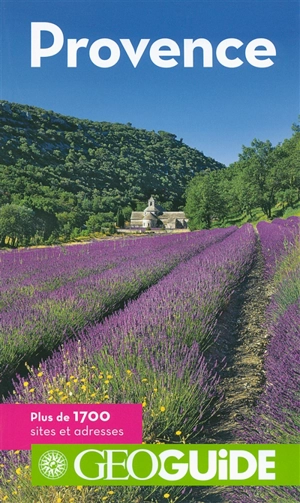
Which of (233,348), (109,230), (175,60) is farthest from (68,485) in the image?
(109,230)

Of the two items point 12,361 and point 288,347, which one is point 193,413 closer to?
point 288,347

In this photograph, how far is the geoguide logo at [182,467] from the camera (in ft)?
5.40

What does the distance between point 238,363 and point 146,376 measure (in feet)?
4.89

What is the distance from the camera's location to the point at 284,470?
5.46ft

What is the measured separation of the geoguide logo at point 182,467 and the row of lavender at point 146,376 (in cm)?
6

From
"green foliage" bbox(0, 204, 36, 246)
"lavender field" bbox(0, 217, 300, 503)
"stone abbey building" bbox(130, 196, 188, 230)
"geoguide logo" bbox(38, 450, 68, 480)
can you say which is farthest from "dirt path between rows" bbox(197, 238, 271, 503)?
"stone abbey building" bbox(130, 196, 188, 230)

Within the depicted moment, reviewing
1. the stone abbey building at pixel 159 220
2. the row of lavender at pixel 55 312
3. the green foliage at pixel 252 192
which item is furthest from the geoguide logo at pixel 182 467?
the stone abbey building at pixel 159 220

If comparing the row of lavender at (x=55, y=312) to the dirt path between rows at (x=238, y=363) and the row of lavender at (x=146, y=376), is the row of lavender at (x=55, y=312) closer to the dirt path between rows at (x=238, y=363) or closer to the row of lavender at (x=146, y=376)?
the row of lavender at (x=146, y=376)

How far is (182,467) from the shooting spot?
1.67 meters

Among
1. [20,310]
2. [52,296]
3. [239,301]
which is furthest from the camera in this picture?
[239,301]

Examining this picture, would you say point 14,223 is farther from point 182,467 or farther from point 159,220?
point 159,220

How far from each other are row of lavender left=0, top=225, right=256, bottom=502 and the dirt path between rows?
0.37 ft

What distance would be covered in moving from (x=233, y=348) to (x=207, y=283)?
89 centimetres

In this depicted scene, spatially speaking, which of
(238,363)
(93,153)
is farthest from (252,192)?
(238,363)
